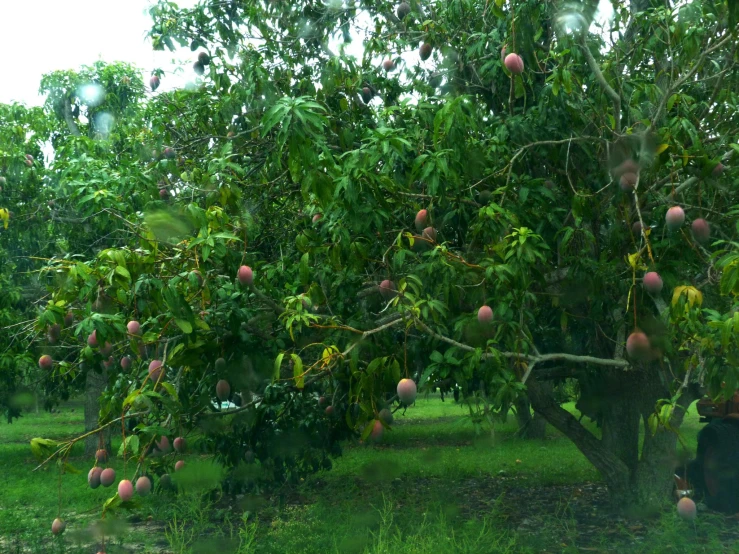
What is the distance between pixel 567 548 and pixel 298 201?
130 inches

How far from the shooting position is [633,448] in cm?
733

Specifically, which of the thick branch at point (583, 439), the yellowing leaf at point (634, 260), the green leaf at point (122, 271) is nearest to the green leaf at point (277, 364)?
the green leaf at point (122, 271)

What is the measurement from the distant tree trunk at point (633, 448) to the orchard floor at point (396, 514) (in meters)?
0.20

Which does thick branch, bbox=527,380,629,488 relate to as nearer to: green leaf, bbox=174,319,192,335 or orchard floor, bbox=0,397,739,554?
orchard floor, bbox=0,397,739,554

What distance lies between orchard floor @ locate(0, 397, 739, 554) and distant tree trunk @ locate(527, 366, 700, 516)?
203 mm

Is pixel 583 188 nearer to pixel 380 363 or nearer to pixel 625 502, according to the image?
pixel 380 363

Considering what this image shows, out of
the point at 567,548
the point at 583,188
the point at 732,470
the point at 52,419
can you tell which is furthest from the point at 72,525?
the point at 52,419

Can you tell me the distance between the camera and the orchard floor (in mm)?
6055

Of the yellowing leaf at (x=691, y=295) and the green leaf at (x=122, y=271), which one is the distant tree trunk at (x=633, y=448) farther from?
the green leaf at (x=122, y=271)

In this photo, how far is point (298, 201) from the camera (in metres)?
6.12

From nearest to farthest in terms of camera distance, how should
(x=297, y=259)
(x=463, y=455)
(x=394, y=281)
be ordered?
(x=394, y=281)
(x=297, y=259)
(x=463, y=455)

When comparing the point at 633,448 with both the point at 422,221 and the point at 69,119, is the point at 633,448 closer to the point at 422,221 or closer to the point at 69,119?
the point at 422,221

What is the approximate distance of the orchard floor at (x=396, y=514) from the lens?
6.05m

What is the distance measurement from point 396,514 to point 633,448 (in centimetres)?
226
